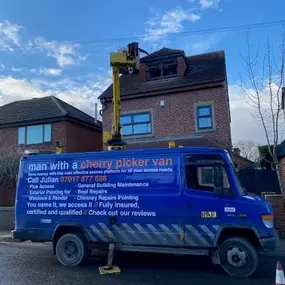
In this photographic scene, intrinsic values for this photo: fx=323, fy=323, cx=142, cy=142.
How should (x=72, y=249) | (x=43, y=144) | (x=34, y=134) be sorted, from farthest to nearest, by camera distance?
(x=34, y=134) < (x=43, y=144) < (x=72, y=249)

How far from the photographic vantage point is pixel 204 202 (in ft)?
22.9

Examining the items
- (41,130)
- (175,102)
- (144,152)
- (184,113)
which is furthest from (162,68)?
(144,152)

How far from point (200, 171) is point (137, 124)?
39.9 ft

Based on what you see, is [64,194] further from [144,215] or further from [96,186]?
[144,215]

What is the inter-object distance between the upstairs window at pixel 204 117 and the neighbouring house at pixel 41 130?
895cm

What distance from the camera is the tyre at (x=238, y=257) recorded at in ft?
21.6

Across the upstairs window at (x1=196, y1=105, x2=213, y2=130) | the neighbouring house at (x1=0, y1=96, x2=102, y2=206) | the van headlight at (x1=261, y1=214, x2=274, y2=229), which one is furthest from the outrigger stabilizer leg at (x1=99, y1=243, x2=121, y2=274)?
the neighbouring house at (x1=0, y1=96, x2=102, y2=206)

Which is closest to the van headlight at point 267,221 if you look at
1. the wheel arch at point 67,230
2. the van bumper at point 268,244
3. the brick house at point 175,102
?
the van bumper at point 268,244

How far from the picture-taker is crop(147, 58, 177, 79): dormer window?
65.2ft

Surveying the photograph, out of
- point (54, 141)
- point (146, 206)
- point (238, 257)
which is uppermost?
point (54, 141)

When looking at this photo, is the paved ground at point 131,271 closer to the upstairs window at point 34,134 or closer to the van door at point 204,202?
the van door at point 204,202

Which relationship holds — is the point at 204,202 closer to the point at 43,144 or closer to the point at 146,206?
the point at 146,206

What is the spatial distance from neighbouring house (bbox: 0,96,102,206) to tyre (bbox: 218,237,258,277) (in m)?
16.3

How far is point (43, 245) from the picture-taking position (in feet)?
35.3
